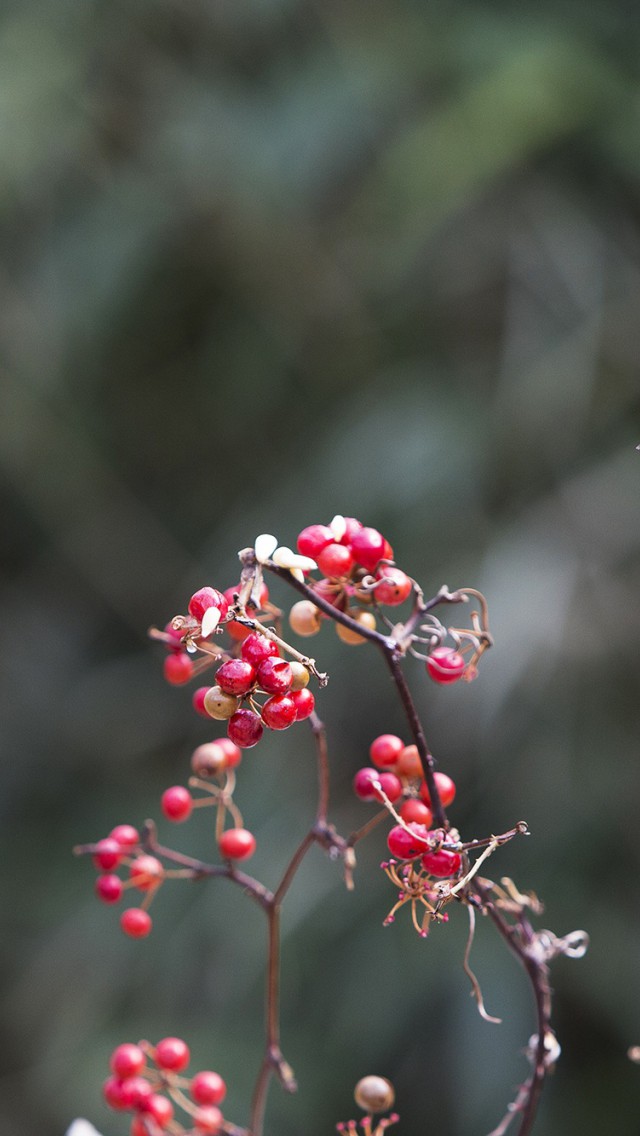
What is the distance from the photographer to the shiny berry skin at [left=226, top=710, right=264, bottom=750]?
23 cm

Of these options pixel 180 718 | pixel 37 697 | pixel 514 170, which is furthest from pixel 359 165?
pixel 37 697

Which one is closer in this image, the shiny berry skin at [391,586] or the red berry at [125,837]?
the shiny berry skin at [391,586]

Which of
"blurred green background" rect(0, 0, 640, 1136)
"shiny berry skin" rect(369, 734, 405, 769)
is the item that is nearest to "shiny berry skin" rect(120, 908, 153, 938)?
"shiny berry skin" rect(369, 734, 405, 769)

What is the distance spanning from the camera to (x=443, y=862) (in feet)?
0.79

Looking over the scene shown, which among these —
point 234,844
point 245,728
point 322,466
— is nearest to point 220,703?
point 245,728

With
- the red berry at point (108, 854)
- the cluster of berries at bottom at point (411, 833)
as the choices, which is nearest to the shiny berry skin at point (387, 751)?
the cluster of berries at bottom at point (411, 833)

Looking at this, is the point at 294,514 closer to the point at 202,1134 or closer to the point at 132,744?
the point at 132,744

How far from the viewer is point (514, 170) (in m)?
1.13

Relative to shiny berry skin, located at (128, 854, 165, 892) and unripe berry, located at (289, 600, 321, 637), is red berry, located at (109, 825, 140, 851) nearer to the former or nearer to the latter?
shiny berry skin, located at (128, 854, 165, 892)

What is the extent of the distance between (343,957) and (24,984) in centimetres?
40

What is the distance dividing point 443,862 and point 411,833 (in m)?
0.01

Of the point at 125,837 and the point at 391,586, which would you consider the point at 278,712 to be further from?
the point at 125,837

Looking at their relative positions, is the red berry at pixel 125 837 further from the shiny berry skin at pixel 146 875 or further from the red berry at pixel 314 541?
the red berry at pixel 314 541

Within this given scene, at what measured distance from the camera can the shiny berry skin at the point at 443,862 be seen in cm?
24
